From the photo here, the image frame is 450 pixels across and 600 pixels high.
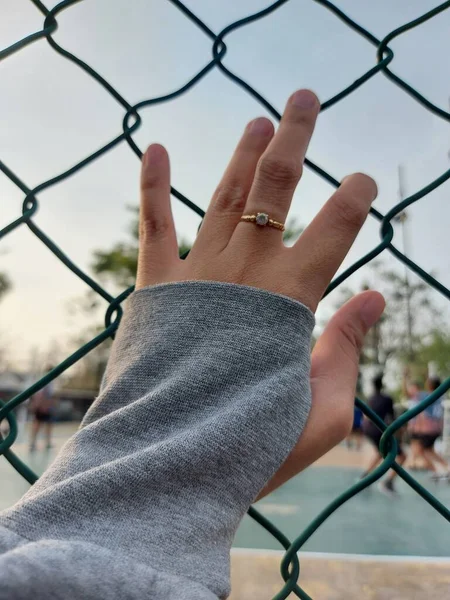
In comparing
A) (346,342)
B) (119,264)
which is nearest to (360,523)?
(346,342)

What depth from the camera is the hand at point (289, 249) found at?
1.90 ft

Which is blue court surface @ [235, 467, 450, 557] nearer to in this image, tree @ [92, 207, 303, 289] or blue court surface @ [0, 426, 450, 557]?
blue court surface @ [0, 426, 450, 557]

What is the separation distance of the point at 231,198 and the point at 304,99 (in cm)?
14

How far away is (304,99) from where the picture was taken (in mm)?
628

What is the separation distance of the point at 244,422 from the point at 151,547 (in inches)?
5.0

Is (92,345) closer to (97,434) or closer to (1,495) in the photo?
(97,434)

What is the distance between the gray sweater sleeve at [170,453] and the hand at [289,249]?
0.10 ft

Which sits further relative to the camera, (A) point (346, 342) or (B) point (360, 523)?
(B) point (360, 523)

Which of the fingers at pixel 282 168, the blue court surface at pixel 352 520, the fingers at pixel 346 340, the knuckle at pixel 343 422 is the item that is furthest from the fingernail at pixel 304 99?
the blue court surface at pixel 352 520

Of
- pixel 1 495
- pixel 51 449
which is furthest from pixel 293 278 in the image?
pixel 51 449

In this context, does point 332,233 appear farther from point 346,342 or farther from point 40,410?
point 40,410

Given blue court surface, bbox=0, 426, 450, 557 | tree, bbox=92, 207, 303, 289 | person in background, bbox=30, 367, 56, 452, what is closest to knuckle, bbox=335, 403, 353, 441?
blue court surface, bbox=0, 426, 450, 557

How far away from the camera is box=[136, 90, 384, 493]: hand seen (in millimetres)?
581

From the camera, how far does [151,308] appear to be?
60 cm
